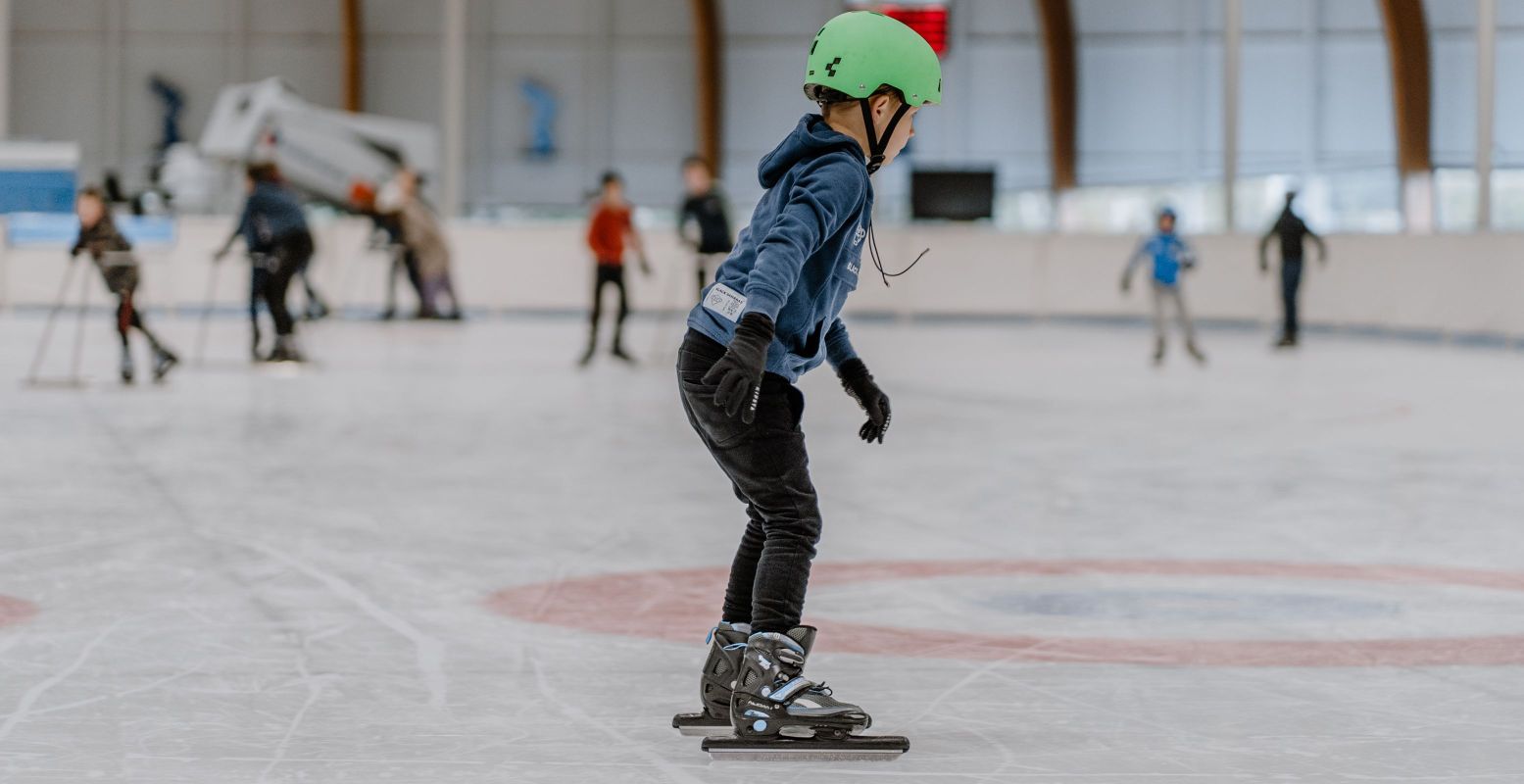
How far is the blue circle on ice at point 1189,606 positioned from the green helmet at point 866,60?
2.27 meters

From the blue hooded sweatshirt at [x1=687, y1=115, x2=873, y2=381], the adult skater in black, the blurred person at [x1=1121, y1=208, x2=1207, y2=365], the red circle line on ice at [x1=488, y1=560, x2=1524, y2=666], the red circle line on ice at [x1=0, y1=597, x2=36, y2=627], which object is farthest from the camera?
the adult skater in black

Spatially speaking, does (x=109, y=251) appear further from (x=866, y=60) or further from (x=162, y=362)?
(x=866, y=60)

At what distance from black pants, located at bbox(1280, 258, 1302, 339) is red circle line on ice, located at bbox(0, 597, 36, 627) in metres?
18.4

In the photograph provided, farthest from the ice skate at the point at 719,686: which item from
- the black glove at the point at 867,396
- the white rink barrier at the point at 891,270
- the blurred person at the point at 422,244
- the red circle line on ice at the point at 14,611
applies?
the white rink barrier at the point at 891,270

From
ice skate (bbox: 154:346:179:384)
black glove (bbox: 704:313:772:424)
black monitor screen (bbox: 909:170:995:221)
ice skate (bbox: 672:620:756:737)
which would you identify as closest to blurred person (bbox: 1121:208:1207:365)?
ice skate (bbox: 154:346:179:384)

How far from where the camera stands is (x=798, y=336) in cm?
411

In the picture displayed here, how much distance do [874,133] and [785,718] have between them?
1.16m

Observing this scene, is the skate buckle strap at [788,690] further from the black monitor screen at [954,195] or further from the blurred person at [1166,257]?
the black monitor screen at [954,195]

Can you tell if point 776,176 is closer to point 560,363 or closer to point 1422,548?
point 1422,548

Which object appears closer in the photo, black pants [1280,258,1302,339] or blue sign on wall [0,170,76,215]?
black pants [1280,258,1302,339]

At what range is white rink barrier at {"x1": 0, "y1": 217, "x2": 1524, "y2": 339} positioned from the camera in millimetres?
27422

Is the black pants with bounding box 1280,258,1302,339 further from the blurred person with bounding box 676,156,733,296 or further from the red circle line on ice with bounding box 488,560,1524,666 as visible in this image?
the red circle line on ice with bounding box 488,560,1524,666

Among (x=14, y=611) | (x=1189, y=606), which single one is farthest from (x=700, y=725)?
(x=14, y=611)

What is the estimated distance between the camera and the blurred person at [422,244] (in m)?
25.0
